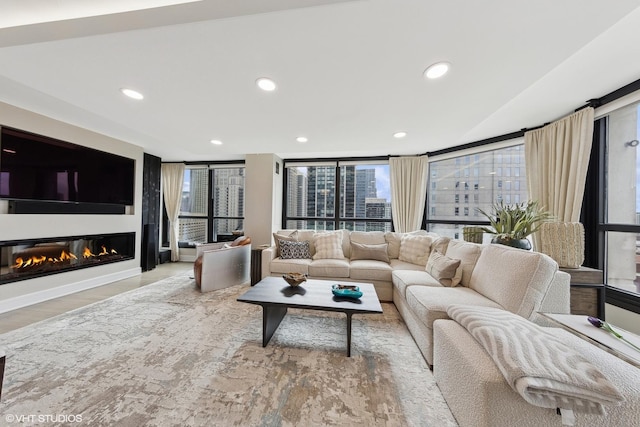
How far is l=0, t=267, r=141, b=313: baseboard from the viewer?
8.33ft

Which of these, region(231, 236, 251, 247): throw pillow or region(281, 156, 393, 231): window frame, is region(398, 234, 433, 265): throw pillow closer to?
region(281, 156, 393, 231): window frame

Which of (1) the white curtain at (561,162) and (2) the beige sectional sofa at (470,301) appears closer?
(2) the beige sectional sofa at (470,301)

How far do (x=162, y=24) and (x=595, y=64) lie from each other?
120 inches

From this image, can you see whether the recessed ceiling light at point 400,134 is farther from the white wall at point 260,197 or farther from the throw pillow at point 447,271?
the white wall at point 260,197

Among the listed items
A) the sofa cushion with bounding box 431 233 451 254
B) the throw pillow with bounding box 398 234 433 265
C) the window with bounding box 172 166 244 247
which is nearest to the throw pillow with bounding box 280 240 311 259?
the throw pillow with bounding box 398 234 433 265

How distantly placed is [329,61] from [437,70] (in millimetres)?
781

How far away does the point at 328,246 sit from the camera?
11.5 feet

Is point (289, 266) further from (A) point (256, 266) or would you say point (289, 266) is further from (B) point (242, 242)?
(B) point (242, 242)

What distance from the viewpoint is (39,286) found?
2.79 m

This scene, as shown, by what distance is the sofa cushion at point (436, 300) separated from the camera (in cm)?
174

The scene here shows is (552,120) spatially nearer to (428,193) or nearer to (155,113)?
(428,193)

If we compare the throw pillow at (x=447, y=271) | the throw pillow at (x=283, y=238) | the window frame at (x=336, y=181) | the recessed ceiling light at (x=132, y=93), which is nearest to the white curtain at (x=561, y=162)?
the throw pillow at (x=447, y=271)

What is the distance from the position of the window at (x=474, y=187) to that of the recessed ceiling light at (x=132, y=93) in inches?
166

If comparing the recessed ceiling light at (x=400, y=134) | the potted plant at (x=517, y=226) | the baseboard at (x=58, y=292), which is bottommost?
the baseboard at (x=58, y=292)
